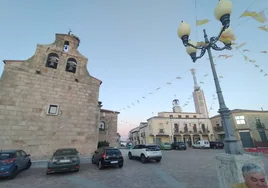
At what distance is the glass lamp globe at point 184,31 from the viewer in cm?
452

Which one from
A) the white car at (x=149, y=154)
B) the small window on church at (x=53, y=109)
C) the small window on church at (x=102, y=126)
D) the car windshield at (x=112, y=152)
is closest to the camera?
the car windshield at (x=112, y=152)

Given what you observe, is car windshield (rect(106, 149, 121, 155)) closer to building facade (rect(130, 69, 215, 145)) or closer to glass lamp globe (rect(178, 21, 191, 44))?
glass lamp globe (rect(178, 21, 191, 44))

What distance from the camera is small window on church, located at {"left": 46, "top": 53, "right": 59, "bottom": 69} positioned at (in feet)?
38.1

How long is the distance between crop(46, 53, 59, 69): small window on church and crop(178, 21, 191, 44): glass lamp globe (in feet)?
37.9

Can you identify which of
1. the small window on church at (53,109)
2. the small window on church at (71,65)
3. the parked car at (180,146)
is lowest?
the parked car at (180,146)

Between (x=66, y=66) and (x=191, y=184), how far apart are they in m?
13.1

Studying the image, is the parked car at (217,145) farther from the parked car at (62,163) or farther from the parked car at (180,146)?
the parked car at (62,163)

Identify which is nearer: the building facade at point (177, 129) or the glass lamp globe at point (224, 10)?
the glass lamp globe at point (224, 10)

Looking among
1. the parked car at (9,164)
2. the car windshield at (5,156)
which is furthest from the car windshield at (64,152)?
the car windshield at (5,156)

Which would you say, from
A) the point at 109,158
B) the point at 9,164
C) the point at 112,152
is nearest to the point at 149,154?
the point at 112,152

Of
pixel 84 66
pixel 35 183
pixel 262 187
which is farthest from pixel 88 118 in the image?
pixel 262 187

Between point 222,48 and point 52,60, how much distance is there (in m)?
13.1

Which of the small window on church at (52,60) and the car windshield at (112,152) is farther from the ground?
the small window on church at (52,60)

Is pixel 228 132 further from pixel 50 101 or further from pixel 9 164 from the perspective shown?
pixel 50 101
